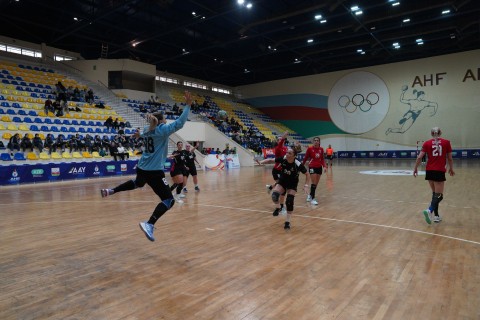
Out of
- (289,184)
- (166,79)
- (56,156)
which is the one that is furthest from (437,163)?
(166,79)

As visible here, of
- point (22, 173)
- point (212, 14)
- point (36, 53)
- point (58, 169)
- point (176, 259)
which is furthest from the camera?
point (36, 53)

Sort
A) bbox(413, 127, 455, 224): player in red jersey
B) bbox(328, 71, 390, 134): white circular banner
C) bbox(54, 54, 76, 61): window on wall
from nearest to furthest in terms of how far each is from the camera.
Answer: bbox(413, 127, 455, 224): player in red jersey < bbox(54, 54, 76, 61): window on wall < bbox(328, 71, 390, 134): white circular banner

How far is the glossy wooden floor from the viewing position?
3252 millimetres

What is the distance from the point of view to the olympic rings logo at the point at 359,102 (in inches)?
1382

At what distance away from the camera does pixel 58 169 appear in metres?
16.6

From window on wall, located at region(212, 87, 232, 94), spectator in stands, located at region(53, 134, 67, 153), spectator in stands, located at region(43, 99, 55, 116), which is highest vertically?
window on wall, located at region(212, 87, 232, 94)

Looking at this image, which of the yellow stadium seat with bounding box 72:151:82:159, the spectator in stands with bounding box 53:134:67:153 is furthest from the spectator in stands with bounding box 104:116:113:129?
the spectator in stands with bounding box 53:134:67:153

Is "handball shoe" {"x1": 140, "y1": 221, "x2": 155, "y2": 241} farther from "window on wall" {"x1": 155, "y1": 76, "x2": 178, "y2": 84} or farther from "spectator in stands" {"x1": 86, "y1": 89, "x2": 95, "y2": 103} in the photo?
"window on wall" {"x1": 155, "y1": 76, "x2": 178, "y2": 84}

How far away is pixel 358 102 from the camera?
35.9 metres

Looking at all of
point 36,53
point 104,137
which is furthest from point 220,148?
point 36,53

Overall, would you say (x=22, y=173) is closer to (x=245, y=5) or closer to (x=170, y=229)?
(x=170, y=229)

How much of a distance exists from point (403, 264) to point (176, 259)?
10.1 feet

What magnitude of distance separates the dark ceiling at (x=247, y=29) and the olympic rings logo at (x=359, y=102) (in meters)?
3.64

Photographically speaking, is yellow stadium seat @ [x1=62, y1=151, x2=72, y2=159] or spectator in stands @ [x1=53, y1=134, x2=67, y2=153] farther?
yellow stadium seat @ [x1=62, y1=151, x2=72, y2=159]
